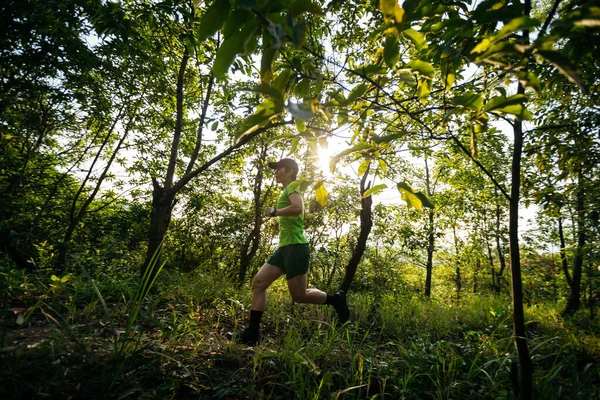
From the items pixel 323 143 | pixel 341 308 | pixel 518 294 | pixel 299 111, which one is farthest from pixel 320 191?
pixel 341 308

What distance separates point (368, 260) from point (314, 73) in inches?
303

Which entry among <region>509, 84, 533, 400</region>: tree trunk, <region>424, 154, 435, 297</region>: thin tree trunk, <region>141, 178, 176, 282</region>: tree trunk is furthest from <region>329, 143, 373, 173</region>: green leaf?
<region>424, 154, 435, 297</region>: thin tree trunk

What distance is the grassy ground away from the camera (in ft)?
4.66

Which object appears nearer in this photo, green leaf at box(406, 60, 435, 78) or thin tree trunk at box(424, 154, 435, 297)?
green leaf at box(406, 60, 435, 78)

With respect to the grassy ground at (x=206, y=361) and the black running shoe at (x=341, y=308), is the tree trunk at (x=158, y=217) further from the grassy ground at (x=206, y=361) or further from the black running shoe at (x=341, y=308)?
the black running shoe at (x=341, y=308)

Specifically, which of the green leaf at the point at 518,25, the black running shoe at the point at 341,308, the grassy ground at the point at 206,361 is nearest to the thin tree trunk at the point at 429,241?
the grassy ground at the point at 206,361

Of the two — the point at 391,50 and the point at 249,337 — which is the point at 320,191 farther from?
the point at 249,337

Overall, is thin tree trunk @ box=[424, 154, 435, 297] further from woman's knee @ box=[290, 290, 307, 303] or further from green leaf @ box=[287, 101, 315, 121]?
green leaf @ box=[287, 101, 315, 121]

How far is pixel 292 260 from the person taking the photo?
2.83 metres

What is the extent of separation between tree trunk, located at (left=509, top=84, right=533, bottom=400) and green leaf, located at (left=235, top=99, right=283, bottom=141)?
149 centimetres

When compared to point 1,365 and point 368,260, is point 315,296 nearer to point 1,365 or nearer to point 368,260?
point 1,365

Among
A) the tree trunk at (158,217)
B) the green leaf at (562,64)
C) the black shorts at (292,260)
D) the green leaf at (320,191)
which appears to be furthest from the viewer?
the tree trunk at (158,217)

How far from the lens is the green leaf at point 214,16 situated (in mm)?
551

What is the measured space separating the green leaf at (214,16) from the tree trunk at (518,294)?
5.34 ft
